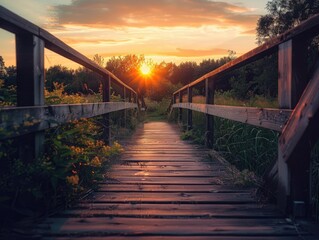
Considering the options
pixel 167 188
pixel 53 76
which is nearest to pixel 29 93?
pixel 167 188

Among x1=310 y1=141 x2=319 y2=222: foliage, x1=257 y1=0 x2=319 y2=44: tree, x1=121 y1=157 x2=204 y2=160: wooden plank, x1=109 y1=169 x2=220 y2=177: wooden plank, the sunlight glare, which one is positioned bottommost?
x1=121 y1=157 x2=204 y2=160: wooden plank

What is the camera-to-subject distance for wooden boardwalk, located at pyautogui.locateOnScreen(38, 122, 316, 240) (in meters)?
1.99

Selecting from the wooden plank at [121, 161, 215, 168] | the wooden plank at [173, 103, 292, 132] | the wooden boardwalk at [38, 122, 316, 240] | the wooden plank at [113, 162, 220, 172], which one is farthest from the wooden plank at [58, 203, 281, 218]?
the wooden plank at [121, 161, 215, 168]

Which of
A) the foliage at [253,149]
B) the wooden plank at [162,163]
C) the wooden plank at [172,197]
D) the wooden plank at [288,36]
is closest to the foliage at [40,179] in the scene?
the wooden plank at [172,197]

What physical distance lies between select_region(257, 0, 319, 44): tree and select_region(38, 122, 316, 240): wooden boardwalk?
A: 31.7m

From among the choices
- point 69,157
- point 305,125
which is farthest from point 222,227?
point 69,157

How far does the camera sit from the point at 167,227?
6.83 feet

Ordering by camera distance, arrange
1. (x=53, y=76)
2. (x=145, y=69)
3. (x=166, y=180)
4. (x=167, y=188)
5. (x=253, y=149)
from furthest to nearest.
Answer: (x=145, y=69), (x=53, y=76), (x=253, y=149), (x=166, y=180), (x=167, y=188)

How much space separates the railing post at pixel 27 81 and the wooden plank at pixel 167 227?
1.54 ft

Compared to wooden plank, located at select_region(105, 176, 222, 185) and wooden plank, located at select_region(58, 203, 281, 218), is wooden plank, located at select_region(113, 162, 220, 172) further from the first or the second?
wooden plank, located at select_region(58, 203, 281, 218)

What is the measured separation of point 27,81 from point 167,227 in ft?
4.18

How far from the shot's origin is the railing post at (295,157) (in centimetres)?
224

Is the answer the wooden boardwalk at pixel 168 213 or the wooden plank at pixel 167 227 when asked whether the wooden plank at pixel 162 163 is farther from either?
the wooden plank at pixel 167 227

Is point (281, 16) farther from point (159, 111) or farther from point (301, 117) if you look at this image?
point (301, 117)
